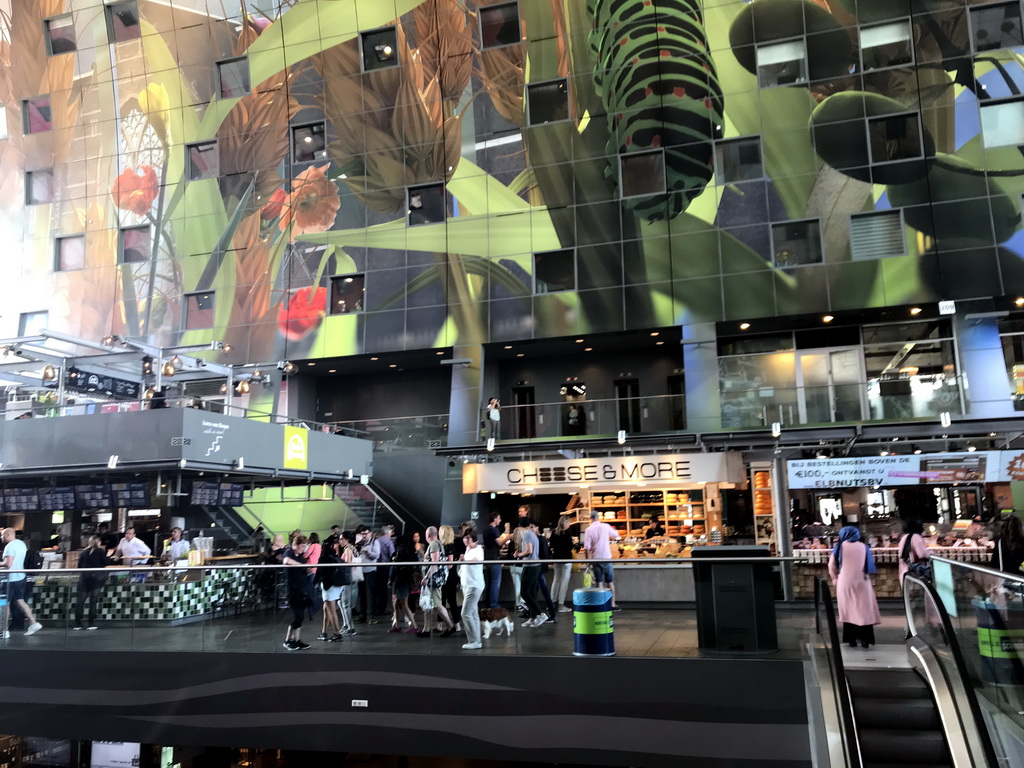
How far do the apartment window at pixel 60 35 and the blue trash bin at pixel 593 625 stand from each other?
29044mm

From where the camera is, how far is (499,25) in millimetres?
24703

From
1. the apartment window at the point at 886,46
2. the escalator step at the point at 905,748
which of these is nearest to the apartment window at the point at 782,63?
the apartment window at the point at 886,46

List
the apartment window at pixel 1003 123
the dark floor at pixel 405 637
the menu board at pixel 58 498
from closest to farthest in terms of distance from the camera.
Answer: the dark floor at pixel 405 637
the menu board at pixel 58 498
the apartment window at pixel 1003 123

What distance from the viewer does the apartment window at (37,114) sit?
29438mm

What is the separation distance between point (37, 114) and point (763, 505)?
27613 millimetres

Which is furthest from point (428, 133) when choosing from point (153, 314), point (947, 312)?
point (947, 312)

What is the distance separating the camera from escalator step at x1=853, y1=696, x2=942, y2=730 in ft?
23.6

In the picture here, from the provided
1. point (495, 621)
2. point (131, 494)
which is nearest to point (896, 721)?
point (495, 621)

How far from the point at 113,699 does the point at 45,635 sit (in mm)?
1361

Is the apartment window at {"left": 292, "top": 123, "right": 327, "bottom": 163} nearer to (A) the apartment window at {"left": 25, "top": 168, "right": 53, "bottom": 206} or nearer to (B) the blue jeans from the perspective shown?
(A) the apartment window at {"left": 25, "top": 168, "right": 53, "bottom": 206}

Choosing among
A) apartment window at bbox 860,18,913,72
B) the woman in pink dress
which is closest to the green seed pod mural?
apartment window at bbox 860,18,913,72

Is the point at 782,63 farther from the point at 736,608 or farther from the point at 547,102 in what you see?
the point at 736,608

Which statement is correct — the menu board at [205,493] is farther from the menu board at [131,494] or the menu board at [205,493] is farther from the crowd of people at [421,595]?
the crowd of people at [421,595]

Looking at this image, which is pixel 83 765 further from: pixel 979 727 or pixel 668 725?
pixel 979 727
